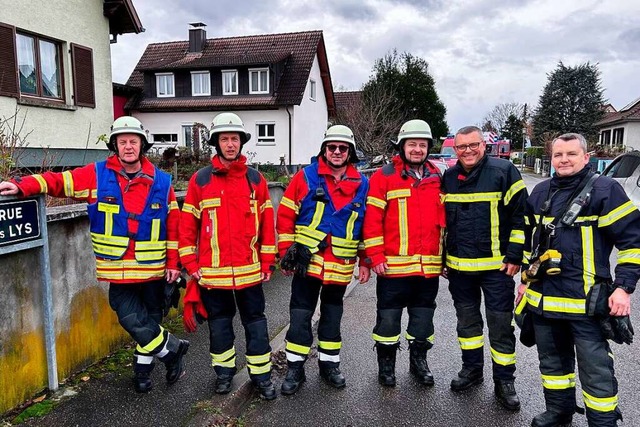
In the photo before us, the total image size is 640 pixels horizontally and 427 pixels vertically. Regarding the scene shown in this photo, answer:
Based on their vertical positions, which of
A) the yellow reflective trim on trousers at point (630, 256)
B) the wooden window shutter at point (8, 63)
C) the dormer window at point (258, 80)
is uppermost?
the dormer window at point (258, 80)

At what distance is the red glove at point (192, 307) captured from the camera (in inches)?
140

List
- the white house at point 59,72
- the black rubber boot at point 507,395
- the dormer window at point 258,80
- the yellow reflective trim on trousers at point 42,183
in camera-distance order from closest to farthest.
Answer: the yellow reflective trim on trousers at point 42,183 → the black rubber boot at point 507,395 → the white house at point 59,72 → the dormer window at point 258,80

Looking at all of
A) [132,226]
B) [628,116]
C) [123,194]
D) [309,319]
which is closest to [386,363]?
[309,319]

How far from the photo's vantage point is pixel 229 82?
27188mm

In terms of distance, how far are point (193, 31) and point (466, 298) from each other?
29.0 metres

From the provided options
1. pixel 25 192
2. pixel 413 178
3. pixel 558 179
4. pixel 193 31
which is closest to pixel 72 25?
pixel 25 192

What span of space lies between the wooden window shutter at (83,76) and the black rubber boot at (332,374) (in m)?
10.5

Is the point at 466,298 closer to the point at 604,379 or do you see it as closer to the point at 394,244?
the point at 394,244

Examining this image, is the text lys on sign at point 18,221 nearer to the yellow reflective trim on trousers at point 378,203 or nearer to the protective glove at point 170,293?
the protective glove at point 170,293

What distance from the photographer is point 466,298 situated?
375 cm

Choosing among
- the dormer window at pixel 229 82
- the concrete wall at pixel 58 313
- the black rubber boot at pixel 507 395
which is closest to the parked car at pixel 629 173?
the black rubber boot at pixel 507 395

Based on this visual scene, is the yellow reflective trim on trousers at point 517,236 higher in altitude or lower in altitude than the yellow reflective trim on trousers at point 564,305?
higher

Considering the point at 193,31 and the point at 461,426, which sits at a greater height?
the point at 193,31

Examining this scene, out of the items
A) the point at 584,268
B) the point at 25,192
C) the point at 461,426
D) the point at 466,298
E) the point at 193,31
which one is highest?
the point at 193,31
